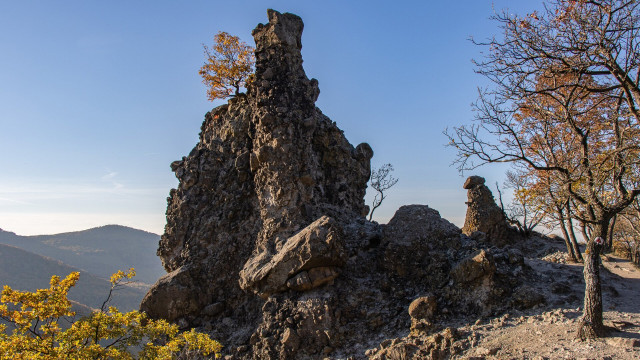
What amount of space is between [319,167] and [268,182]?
229 centimetres

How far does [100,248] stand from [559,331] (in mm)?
164318

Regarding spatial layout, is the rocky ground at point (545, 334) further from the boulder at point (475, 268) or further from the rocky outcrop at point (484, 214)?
the rocky outcrop at point (484, 214)

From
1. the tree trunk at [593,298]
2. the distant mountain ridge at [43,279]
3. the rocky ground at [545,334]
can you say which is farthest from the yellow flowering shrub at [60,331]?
the distant mountain ridge at [43,279]

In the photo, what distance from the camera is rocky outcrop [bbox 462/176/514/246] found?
1833cm

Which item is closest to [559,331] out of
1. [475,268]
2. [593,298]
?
[593,298]

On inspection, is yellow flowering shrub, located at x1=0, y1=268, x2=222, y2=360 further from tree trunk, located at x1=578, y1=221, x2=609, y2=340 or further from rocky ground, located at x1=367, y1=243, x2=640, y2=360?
tree trunk, located at x1=578, y1=221, x2=609, y2=340

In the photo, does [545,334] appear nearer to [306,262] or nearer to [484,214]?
[306,262]

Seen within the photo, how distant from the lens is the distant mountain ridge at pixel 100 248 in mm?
132500

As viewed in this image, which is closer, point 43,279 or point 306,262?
point 306,262

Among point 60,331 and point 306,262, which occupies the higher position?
point 306,262

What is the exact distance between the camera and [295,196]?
13852 millimetres

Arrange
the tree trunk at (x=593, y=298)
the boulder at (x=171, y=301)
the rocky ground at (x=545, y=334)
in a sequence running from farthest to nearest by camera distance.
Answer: the boulder at (x=171, y=301) < the tree trunk at (x=593, y=298) < the rocky ground at (x=545, y=334)

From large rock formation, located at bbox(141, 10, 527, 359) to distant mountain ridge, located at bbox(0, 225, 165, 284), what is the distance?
127869 millimetres

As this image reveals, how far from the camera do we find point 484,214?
18312mm
